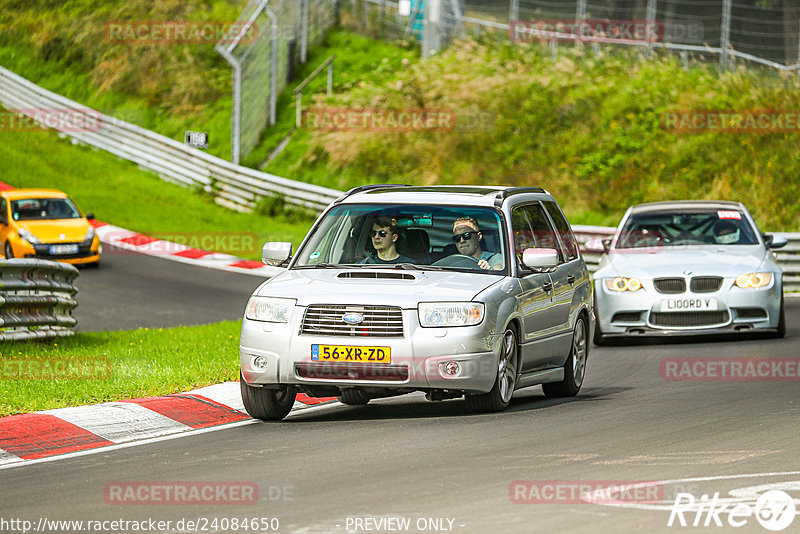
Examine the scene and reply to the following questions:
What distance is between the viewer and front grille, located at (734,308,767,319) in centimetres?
1551

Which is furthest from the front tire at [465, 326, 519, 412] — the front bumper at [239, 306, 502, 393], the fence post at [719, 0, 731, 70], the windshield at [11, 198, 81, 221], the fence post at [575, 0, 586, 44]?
the fence post at [575, 0, 586, 44]

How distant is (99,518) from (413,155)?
27.2 m

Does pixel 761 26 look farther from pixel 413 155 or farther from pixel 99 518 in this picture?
pixel 99 518

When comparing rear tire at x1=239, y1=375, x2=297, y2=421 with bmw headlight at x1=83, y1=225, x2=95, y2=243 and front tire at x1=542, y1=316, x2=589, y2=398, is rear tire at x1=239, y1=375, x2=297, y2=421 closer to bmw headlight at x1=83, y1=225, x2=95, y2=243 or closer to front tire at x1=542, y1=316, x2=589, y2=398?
front tire at x1=542, y1=316, x2=589, y2=398

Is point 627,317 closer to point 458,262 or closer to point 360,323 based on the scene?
point 458,262

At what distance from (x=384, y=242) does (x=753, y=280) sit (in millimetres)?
6141

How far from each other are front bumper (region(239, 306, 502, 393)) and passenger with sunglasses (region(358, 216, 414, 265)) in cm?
110

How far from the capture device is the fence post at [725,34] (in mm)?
31138

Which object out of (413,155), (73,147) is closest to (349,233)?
(413,155)

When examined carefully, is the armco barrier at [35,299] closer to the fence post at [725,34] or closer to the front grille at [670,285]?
the front grille at [670,285]

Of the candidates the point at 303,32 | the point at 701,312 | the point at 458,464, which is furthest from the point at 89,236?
the point at 458,464

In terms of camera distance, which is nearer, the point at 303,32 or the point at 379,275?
the point at 379,275

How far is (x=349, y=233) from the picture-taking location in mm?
11219

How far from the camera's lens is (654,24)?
34.0m
